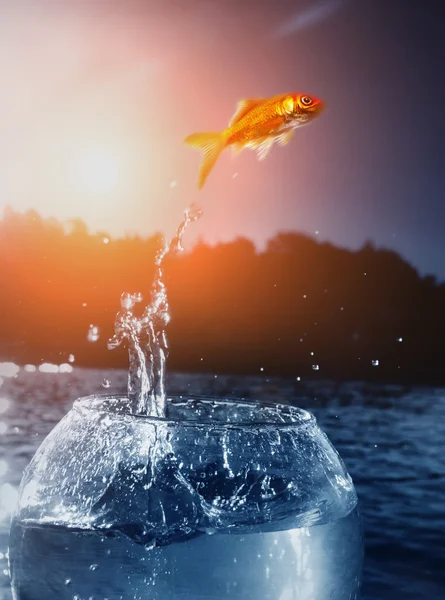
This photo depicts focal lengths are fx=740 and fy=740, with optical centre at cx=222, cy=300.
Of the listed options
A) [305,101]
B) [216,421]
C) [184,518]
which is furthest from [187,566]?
[305,101]

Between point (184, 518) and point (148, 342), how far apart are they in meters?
0.37

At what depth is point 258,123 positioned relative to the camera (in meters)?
1.47

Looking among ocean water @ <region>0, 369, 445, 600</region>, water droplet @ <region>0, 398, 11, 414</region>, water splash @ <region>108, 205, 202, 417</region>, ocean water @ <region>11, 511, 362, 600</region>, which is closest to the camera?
ocean water @ <region>11, 511, 362, 600</region>

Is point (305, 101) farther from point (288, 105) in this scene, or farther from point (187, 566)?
point (187, 566)

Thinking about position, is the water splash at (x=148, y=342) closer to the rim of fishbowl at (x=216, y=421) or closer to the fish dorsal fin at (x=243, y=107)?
the rim of fishbowl at (x=216, y=421)

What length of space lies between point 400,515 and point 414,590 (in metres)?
1.41

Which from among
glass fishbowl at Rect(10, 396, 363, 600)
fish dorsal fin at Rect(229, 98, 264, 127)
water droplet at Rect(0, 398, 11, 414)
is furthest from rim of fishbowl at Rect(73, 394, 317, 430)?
water droplet at Rect(0, 398, 11, 414)

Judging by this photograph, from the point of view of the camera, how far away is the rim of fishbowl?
68 cm

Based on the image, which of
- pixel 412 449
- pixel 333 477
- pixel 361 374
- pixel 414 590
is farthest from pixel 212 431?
pixel 361 374

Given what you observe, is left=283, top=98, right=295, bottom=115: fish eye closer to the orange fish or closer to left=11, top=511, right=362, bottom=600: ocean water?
the orange fish

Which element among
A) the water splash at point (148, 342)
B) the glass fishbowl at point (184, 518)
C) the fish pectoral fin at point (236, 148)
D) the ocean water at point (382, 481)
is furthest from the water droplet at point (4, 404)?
the glass fishbowl at point (184, 518)

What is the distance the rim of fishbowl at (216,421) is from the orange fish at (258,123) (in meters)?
0.62

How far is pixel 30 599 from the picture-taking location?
0.72 m

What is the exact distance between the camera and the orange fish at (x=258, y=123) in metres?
1.45
